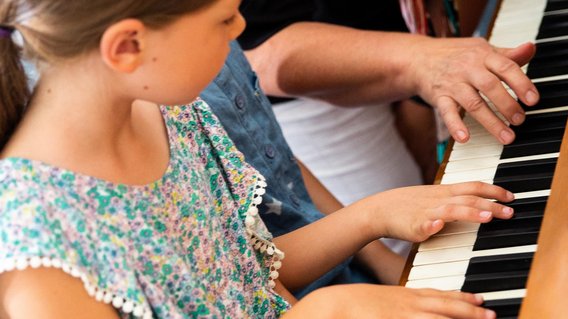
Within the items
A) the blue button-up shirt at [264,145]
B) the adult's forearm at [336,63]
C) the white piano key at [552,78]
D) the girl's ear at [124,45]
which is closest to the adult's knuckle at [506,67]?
the white piano key at [552,78]

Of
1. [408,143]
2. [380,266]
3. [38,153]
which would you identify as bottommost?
[408,143]

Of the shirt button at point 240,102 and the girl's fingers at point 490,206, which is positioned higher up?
the girl's fingers at point 490,206

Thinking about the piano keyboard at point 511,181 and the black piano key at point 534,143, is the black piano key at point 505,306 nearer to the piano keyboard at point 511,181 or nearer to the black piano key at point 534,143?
the piano keyboard at point 511,181

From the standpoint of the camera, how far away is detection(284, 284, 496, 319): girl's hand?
99 cm

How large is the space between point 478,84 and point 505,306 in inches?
18.0

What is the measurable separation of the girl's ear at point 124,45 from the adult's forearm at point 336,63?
0.69m

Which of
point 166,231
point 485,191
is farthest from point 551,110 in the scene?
point 166,231

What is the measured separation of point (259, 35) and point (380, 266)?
0.52 metres

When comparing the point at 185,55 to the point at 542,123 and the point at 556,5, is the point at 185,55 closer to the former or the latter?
the point at 542,123

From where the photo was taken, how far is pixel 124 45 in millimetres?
949

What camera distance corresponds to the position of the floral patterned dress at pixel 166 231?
0.93m

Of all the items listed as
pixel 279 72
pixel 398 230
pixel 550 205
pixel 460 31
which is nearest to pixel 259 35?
pixel 279 72

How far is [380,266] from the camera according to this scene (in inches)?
58.7

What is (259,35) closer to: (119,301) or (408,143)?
(408,143)
